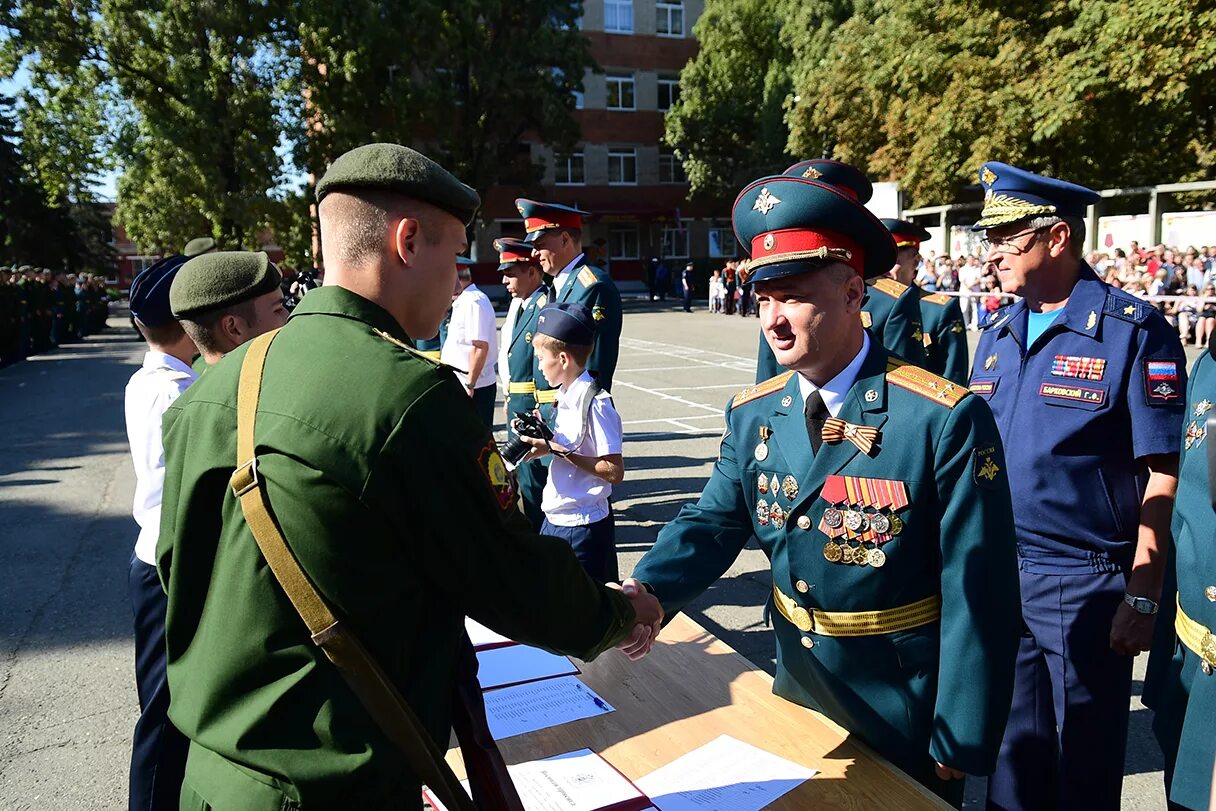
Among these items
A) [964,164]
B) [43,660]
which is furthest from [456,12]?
[43,660]

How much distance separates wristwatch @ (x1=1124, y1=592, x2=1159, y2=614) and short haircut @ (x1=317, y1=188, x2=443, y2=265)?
235cm

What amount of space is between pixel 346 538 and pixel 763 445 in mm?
1309

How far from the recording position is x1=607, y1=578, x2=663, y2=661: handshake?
223 centimetres

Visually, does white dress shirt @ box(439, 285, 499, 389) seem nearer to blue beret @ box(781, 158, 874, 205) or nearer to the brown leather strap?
blue beret @ box(781, 158, 874, 205)

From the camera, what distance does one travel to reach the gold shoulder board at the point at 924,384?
2148mm

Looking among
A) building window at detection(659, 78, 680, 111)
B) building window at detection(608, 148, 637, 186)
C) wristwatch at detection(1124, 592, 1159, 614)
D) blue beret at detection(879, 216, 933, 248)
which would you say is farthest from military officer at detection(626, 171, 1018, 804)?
building window at detection(659, 78, 680, 111)

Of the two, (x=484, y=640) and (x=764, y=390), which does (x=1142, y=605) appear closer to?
(x=764, y=390)

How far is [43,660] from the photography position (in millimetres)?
4867

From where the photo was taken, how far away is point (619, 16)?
42.5 metres

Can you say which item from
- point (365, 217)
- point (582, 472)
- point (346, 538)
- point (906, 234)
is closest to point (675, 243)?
point (906, 234)

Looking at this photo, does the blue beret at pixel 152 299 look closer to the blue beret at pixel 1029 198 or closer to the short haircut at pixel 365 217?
the short haircut at pixel 365 217

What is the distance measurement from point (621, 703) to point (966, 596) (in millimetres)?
1132

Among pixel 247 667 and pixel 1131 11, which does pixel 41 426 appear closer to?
pixel 247 667

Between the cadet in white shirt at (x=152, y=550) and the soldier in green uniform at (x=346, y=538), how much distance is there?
5.00 ft
